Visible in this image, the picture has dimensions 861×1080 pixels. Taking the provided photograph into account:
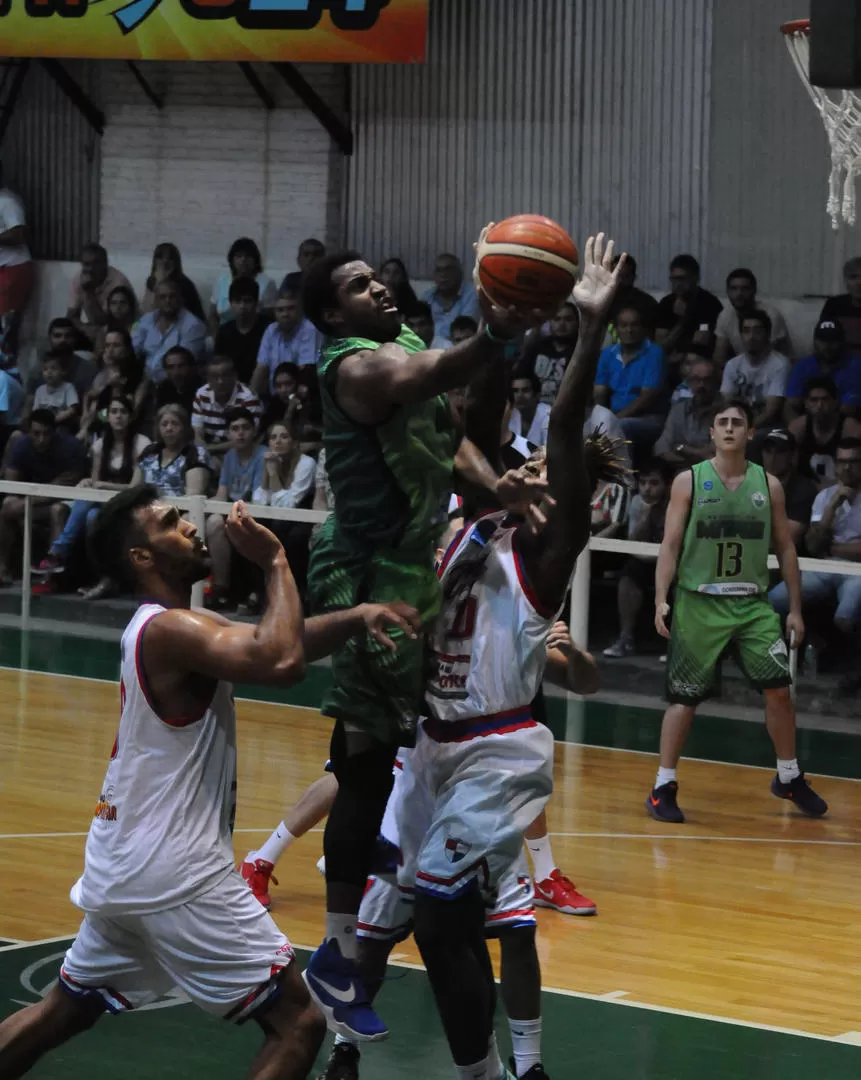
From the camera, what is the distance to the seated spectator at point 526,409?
1258 cm

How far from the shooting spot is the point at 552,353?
13414 mm

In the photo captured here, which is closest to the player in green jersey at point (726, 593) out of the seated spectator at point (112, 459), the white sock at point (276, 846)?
Result: the white sock at point (276, 846)

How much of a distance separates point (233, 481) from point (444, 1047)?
8042 mm

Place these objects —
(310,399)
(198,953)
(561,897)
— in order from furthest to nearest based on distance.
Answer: (310,399) → (561,897) → (198,953)

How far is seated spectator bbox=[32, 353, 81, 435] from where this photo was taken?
15086 millimetres

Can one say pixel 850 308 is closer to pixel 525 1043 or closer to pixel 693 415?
pixel 693 415

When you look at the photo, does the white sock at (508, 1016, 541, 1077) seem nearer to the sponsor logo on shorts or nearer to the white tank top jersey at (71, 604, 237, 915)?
the sponsor logo on shorts

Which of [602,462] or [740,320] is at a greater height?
[740,320]

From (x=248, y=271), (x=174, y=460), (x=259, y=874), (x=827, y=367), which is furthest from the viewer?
(x=248, y=271)

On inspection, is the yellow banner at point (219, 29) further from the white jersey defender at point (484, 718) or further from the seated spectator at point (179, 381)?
the white jersey defender at point (484, 718)

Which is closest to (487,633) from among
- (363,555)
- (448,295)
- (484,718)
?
(484,718)

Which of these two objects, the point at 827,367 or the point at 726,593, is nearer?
the point at 726,593

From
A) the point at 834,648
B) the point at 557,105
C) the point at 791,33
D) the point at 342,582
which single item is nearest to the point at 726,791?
the point at 834,648

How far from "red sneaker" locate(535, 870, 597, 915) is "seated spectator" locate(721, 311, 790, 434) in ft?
19.0
